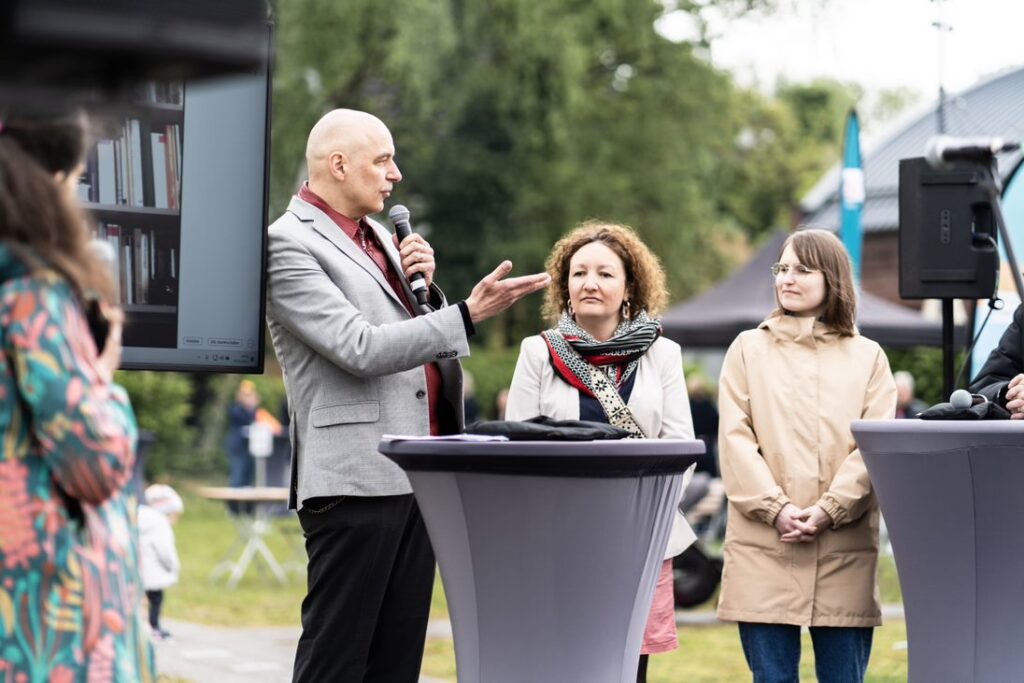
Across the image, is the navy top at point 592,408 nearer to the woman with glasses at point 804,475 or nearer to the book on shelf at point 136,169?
the woman with glasses at point 804,475

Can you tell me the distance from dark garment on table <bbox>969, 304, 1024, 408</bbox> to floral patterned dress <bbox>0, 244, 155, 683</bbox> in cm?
345

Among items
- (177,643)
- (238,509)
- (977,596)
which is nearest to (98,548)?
(977,596)

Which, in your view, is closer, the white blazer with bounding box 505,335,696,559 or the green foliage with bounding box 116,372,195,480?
the white blazer with bounding box 505,335,696,559

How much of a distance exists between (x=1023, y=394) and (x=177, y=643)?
6.08m

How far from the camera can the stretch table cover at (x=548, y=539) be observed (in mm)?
3709

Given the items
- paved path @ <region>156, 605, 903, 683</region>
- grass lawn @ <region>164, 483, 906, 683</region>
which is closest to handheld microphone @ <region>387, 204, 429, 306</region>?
paved path @ <region>156, 605, 903, 683</region>

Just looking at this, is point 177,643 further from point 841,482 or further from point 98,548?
point 98,548

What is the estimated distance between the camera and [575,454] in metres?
3.66

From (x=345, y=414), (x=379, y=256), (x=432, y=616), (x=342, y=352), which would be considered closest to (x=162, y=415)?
(x=432, y=616)

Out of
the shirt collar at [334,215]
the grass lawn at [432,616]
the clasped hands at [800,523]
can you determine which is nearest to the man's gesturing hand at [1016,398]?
the clasped hands at [800,523]

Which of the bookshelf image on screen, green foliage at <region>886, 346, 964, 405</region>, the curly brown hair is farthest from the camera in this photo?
green foliage at <region>886, 346, 964, 405</region>

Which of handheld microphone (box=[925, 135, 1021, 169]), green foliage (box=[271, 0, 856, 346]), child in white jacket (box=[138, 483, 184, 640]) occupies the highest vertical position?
green foliage (box=[271, 0, 856, 346])

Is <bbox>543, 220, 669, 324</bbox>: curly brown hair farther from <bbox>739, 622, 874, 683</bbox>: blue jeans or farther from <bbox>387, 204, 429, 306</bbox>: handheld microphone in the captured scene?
<bbox>739, 622, 874, 683</bbox>: blue jeans

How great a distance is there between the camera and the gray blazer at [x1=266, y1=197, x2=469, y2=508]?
4.28 m
